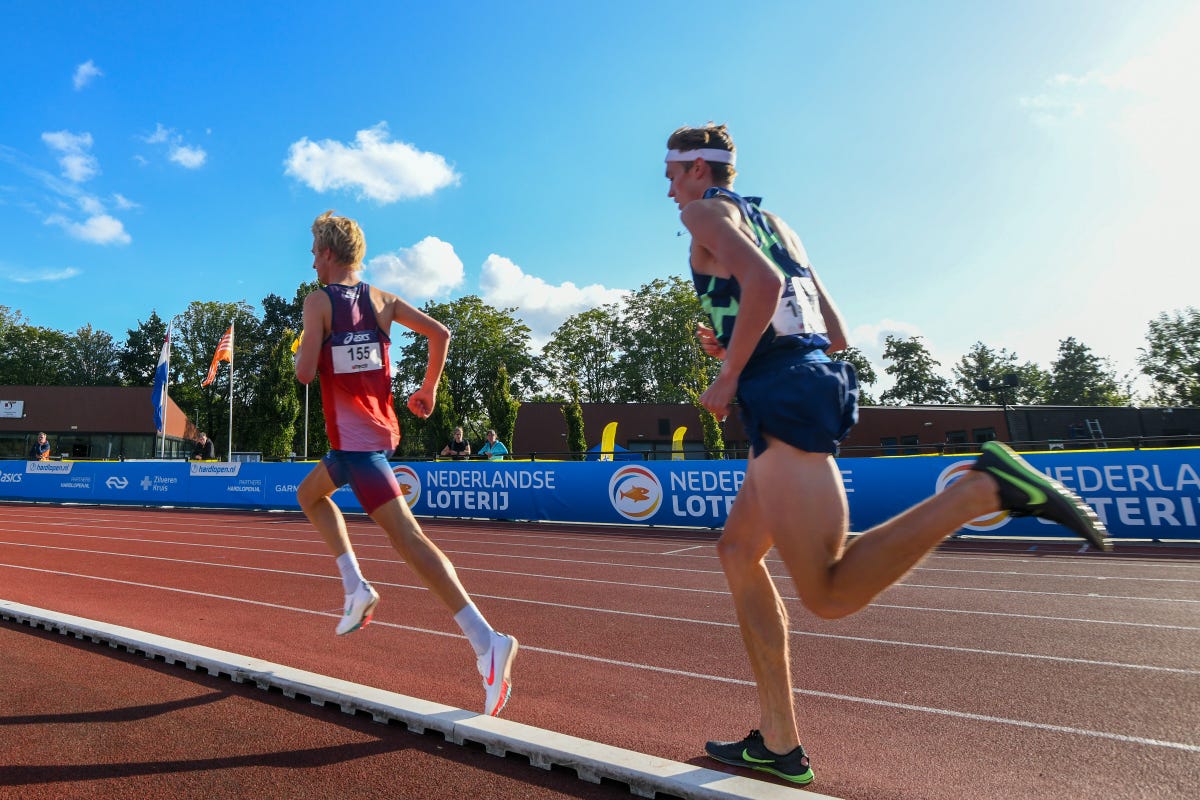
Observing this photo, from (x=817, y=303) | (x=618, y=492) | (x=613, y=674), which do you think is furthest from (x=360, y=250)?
(x=618, y=492)

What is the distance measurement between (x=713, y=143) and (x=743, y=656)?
3.18 meters

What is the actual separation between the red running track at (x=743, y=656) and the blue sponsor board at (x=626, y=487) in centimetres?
143

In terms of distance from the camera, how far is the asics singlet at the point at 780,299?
208 cm

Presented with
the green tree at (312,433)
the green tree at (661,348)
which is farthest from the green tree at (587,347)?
the green tree at (312,433)

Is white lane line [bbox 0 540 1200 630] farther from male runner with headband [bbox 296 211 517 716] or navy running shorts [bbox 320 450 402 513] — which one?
navy running shorts [bbox 320 450 402 513]

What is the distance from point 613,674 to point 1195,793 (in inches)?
97.1

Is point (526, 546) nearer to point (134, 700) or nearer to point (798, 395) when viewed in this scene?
point (134, 700)

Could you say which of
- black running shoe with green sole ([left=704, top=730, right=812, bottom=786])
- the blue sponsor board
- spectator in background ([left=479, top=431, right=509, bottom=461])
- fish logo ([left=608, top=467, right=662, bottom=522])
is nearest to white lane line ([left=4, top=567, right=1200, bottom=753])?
black running shoe with green sole ([left=704, top=730, right=812, bottom=786])

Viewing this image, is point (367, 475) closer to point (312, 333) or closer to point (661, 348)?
point (312, 333)

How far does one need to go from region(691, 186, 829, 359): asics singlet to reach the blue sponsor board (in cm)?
484

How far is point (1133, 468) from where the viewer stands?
33.6 ft

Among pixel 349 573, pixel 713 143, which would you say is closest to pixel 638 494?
pixel 349 573

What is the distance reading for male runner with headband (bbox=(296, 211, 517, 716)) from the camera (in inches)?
110

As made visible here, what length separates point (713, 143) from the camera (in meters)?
2.36
